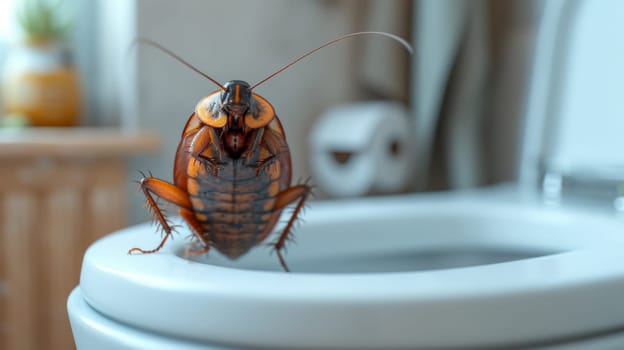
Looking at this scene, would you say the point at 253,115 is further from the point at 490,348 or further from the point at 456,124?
A: the point at 456,124

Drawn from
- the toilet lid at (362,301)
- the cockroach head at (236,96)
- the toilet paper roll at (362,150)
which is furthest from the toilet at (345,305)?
the toilet paper roll at (362,150)

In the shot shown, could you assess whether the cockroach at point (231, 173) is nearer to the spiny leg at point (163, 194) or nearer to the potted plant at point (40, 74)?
the spiny leg at point (163, 194)

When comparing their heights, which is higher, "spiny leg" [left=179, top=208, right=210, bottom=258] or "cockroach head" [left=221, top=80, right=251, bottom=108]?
"cockroach head" [left=221, top=80, right=251, bottom=108]

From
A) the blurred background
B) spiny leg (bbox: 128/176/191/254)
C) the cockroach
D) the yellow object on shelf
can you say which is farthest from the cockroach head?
the yellow object on shelf

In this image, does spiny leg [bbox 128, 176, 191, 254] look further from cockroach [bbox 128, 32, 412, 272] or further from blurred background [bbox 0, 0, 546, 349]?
blurred background [bbox 0, 0, 546, 349]

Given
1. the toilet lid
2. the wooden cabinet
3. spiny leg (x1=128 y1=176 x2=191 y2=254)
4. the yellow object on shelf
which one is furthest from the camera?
the yellow object on shelf

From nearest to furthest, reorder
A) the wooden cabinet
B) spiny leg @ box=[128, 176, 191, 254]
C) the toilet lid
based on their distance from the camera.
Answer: the toilet lid < spiny leg @ box=[128, 176, 191, 254] < the wooden cabinet
